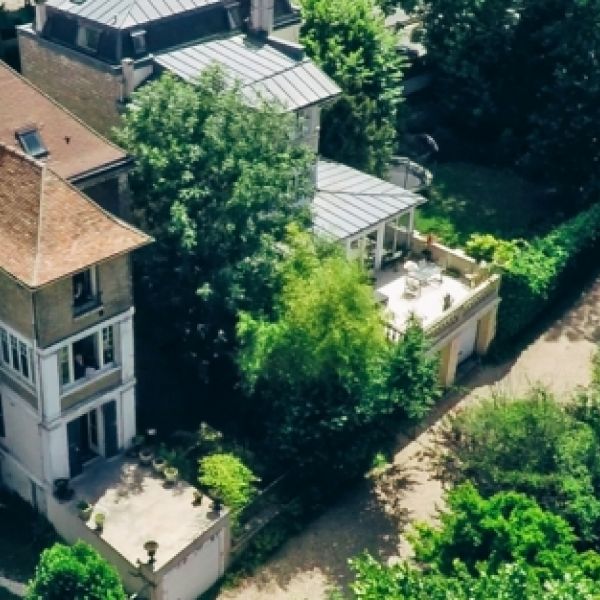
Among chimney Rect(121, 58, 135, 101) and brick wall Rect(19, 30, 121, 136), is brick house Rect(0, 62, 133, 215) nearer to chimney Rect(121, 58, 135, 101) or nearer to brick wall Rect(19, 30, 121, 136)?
chimney Rect(121, 58, 135, 101)

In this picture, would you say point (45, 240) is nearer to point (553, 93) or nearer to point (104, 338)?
point (104, 338)

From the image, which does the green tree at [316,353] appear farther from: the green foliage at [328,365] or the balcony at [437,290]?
the balcony at [437,290]

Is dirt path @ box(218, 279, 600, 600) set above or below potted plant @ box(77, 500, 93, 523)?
below

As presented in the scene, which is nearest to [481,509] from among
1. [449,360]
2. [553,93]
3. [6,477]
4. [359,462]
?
[359,462]

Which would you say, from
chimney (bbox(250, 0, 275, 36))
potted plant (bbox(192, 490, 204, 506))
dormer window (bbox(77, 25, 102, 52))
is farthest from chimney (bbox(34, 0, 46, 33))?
potted plant (bbox(192, 490, 204, 506))

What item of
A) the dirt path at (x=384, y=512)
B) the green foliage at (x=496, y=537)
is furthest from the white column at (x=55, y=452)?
the green foliage at (x=496, y=537)
